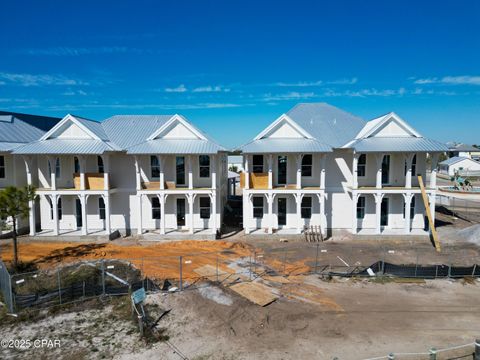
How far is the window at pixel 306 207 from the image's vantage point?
24.2 meters

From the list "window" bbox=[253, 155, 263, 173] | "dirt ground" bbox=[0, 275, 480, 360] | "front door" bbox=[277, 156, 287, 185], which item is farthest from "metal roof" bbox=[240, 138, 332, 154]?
"dirt ground" bbox=[0, 275, 480, 360]

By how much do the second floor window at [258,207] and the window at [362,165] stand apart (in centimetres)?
806

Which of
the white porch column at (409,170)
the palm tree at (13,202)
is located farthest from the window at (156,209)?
the white porch column at (409,170)

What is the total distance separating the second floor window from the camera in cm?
2447

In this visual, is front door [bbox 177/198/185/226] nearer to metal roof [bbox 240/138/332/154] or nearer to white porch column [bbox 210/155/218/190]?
white porch column [bbox 210/155/218/190]

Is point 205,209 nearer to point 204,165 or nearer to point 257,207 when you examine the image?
point 204,165

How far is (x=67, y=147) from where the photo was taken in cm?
2198

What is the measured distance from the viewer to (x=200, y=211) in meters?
24.5

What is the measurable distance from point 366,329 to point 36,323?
12199 mm

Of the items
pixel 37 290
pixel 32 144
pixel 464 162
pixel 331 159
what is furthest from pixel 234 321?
pixel 464 162

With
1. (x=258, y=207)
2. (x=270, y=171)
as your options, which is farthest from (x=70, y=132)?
(x=258, y=207)

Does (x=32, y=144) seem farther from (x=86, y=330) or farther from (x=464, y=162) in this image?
(x=464, y=162)

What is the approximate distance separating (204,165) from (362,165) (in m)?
12.5

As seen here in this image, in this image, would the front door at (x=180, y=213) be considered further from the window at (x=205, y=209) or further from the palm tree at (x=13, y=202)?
the palm tree at (x=13, y=202)
